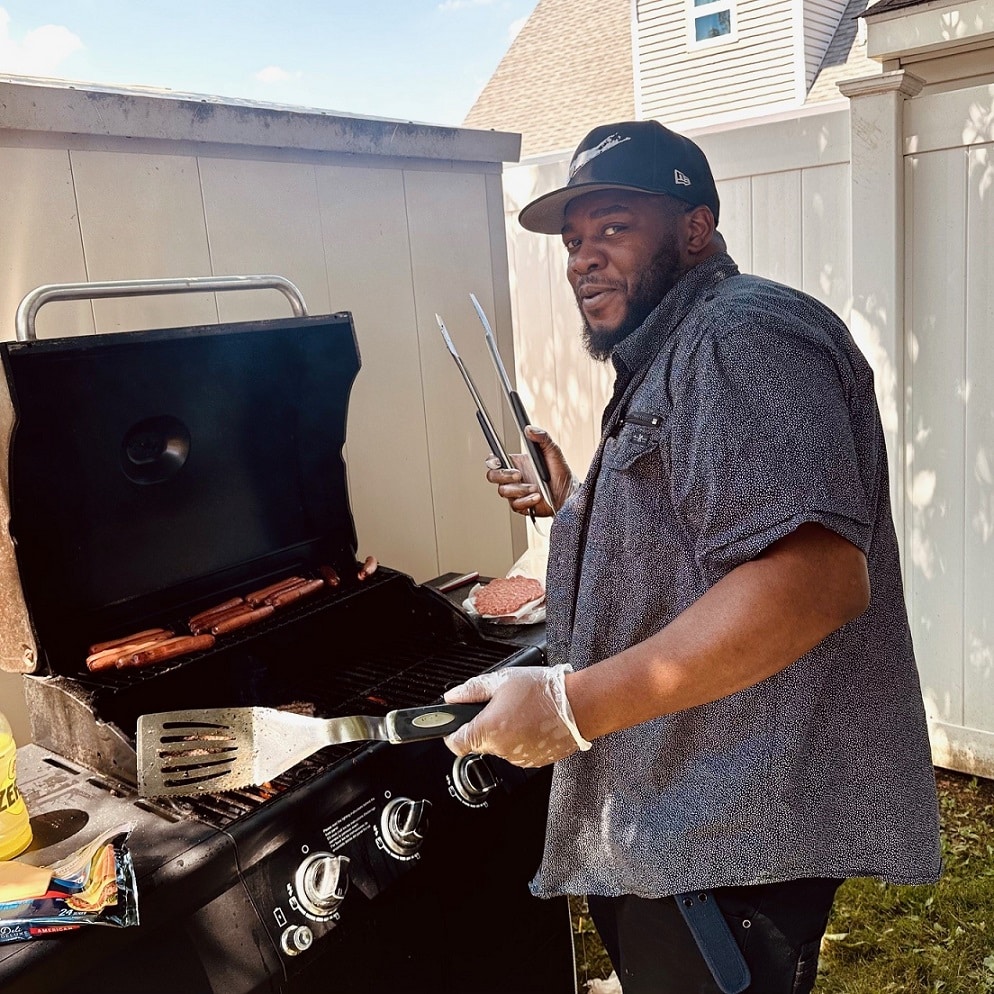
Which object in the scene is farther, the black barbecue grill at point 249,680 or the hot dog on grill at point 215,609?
the hot dog on grill at point 215,609

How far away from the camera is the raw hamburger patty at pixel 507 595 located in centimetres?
218

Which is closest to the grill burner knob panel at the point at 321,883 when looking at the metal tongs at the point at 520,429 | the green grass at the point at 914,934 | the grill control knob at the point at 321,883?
the grill control knob at the point at 321,883

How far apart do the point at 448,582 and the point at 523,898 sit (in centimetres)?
95

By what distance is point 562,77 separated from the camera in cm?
1168

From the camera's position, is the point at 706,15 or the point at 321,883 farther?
the point at 706,15

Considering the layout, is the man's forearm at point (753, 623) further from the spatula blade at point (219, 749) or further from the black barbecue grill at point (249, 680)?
the black barbecue grill at point (249, 680)

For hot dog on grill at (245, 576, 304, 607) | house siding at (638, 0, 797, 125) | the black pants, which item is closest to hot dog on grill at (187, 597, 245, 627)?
hot dog on grill at (245, 576, 304, 607)

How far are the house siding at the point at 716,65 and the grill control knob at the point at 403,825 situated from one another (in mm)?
8857

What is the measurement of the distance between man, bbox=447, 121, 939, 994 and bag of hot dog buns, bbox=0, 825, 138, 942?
496mm

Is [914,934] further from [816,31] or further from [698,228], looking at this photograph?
[816,31]

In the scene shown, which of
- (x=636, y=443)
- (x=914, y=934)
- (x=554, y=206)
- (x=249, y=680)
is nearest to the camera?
(x=636, y=443)

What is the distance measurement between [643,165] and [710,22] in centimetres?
880

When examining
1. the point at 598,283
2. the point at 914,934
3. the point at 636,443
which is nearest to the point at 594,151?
the point at 598,283

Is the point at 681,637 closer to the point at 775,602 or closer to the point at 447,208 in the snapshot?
the point at 775,602
